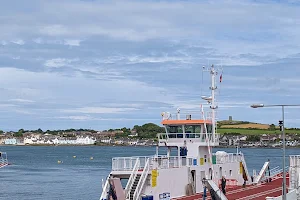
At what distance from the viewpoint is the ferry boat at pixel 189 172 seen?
117ft

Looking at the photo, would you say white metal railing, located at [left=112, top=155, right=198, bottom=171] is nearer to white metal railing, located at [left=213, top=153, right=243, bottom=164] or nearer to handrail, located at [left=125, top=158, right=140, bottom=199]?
handrail, located at [left=125, top=158, right=140, bottom=199]

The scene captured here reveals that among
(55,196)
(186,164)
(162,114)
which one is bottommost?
(55,196)

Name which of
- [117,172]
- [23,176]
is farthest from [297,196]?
[23,176]

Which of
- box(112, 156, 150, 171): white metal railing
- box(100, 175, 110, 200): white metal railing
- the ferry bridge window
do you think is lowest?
box(100, 175, 110, 200): white metal railing

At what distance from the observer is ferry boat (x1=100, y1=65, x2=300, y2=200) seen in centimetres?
3581

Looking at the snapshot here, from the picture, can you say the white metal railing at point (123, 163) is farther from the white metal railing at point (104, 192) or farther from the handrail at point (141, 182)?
the white metal railing at point (104, 192)

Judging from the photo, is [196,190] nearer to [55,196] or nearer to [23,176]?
[55,196]

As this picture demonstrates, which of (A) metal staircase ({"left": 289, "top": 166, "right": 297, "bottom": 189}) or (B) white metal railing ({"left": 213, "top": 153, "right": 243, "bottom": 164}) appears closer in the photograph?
(A) metal staircase ({"left": 289, "top": 166, "right": 297, "bottom": 189})

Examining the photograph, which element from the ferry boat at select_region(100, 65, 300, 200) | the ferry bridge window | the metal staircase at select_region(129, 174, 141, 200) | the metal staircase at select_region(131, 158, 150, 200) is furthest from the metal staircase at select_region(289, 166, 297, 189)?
the metal staircase at select_region(129, 174, 141, 200)

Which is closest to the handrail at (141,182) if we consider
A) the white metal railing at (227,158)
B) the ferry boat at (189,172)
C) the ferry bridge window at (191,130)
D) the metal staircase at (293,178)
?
the ferry boat at (189,172)

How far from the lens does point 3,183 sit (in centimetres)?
8850

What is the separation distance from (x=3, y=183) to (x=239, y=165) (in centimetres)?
4626

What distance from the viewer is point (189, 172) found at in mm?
41781

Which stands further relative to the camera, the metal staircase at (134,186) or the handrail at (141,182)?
the metal staircase at (134,186)
